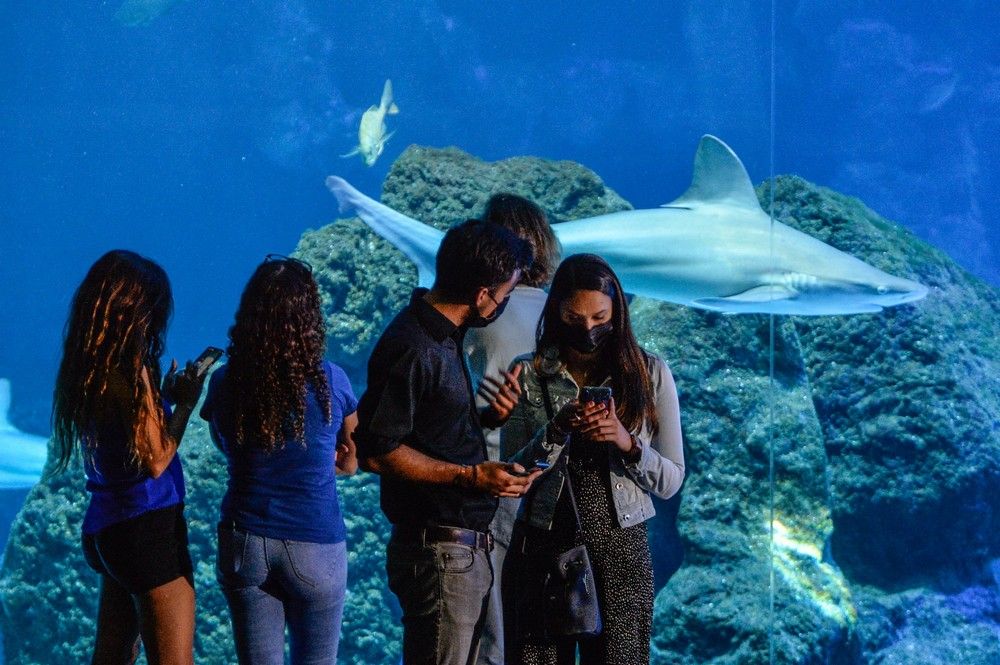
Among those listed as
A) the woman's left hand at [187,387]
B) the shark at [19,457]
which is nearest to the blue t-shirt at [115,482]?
the woman's left hand at [187,387]

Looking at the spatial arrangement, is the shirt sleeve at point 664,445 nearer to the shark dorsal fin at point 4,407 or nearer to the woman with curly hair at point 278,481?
the woman with curly hair at point 278,481

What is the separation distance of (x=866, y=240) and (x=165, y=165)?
5107 cm

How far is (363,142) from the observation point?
7.88 m

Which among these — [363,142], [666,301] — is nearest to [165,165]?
[363,142]

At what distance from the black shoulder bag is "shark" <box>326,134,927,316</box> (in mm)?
2952

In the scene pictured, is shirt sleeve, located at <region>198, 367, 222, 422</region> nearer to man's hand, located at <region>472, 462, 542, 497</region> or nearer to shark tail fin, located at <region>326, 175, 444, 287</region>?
man's hand, located at <region>472, 462, 542, 497</region>

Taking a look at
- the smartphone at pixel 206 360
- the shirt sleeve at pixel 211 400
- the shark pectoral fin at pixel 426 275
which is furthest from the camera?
the shark pectoral fin at pixel 426 275

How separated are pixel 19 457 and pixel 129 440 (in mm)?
15030

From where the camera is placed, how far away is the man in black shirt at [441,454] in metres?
1.63

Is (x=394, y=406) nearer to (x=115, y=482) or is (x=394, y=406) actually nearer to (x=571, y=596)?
(x=571, y=596)

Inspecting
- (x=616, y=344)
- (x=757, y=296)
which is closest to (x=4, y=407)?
(x=757, y=296)

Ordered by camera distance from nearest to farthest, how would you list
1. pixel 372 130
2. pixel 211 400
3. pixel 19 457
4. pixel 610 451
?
1. pixel 610 451
2. pixel 211 400
3. pixel 372 130
4. pixel 19 457

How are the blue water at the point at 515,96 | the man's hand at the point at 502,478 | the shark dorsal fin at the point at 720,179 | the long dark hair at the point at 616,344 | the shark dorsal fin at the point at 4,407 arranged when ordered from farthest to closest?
1. the shark dorsal fin at the point at 4,407
2. the blue water at the point at 515,96
3. the shark dorsal fin at the point at 720,179
4. the long dark hair at the point at 616,344
5. the man's hand at the point at 502,478

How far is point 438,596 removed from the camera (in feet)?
5.37
